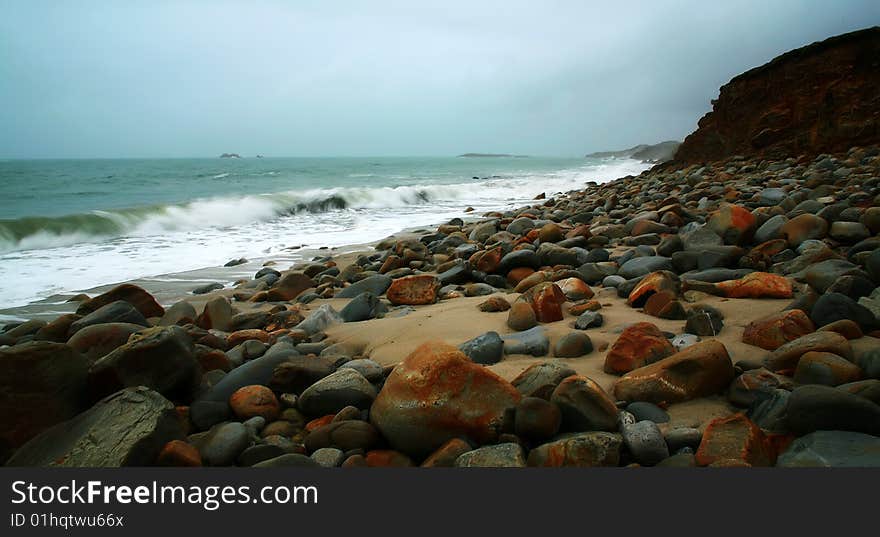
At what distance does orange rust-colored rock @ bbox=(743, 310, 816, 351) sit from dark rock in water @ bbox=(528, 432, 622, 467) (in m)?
0.94

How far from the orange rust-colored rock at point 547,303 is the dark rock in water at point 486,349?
0.46 metres

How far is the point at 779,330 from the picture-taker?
1948mm

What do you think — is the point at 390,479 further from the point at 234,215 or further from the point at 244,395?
the point at 234,215

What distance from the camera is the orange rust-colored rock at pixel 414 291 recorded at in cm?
357

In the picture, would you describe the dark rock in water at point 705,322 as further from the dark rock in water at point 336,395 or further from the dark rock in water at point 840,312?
the dark rock in water at point 336,395

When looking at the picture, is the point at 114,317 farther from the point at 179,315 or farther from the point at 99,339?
the point at 179,315

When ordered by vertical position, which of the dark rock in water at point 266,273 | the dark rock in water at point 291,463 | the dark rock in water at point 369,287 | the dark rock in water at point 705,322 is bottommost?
the dark rock in water at point 266,273

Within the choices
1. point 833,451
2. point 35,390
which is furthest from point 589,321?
point 35,390

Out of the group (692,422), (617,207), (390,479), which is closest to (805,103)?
(617,207)

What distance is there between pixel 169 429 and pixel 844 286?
8.77ft

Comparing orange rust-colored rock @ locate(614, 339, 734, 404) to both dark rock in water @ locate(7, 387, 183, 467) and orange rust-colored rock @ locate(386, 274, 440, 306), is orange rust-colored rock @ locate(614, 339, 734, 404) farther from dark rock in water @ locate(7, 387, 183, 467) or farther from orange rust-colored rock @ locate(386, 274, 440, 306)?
orange rust-colored rock @ locate(386, 274, 440, 306)

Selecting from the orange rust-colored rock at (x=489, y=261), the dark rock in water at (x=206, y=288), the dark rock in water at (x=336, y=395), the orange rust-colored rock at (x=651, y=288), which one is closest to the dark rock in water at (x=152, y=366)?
the dark rock in water at (x=336, y=395)

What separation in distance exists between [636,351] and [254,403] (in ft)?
4.76

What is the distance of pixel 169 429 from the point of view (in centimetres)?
156
